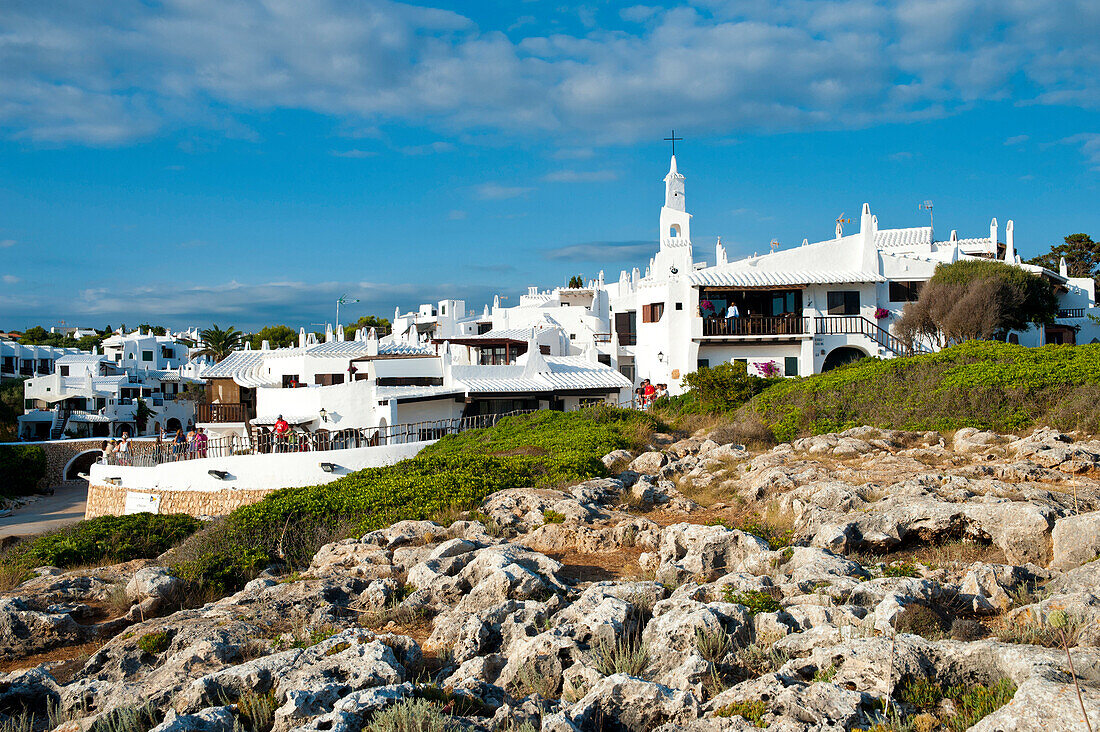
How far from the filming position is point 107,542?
1677 cm

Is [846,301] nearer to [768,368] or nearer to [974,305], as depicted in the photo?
[768,368]

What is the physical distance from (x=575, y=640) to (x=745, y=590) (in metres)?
2.10

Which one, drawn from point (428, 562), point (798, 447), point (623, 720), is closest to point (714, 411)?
point (798, 447)

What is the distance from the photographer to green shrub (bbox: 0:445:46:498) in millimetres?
49219

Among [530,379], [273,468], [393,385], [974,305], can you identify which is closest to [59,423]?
[393,385]

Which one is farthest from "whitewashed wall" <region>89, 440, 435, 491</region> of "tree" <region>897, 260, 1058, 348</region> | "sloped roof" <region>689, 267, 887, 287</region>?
"tree" <region>897, 260, 1058, 348</region>

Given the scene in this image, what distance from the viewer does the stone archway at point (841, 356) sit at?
113ft

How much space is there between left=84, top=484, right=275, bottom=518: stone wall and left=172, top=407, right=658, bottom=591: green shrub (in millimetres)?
8767

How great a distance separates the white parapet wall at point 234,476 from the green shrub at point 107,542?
20.7 feet

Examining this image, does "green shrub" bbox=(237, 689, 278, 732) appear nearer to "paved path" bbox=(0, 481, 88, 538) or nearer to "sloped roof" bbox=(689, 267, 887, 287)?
"sloped roof" bbox=(689, 267, 887, 287)

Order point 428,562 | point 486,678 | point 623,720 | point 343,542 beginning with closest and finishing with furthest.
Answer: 1. point 623,720
2. point 486,678
3. point 428,562
4. point 343,542

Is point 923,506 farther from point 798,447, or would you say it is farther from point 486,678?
A: point 798,447

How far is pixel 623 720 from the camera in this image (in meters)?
5.80

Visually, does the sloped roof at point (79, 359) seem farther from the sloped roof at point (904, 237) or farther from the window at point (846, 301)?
the sloped roof at point (904, 237)
